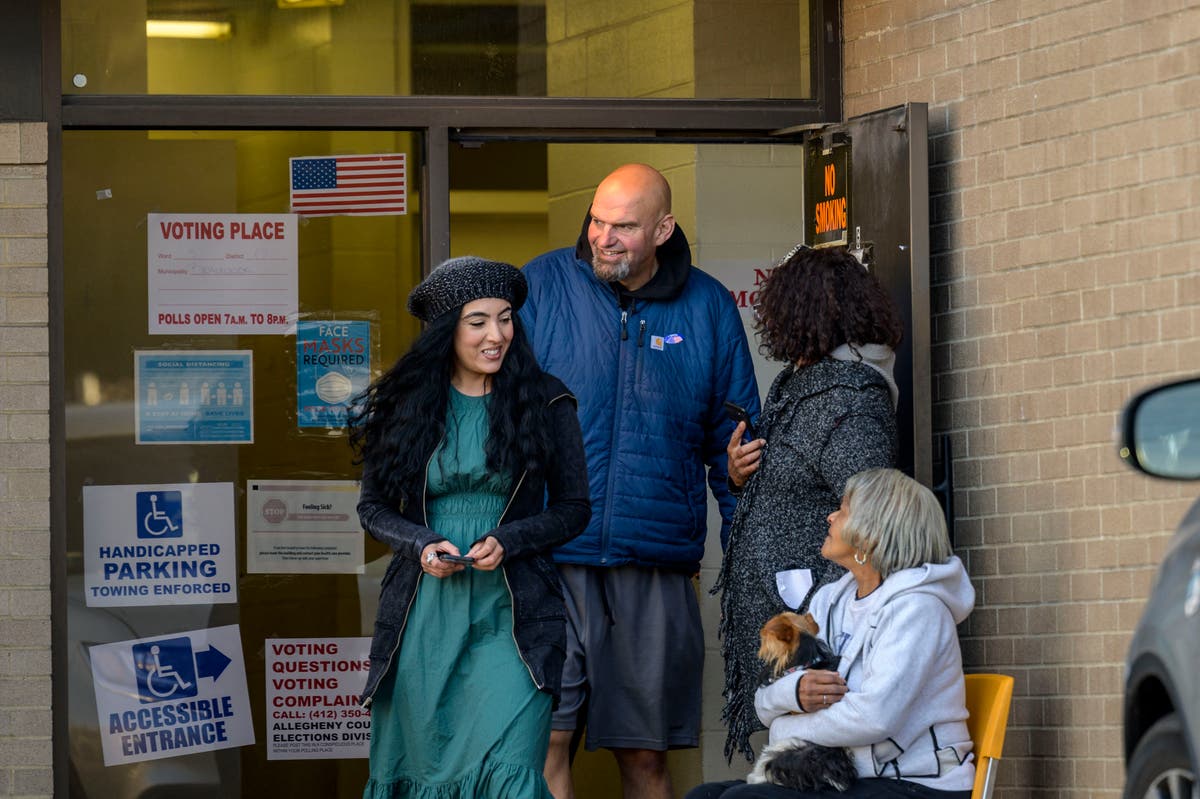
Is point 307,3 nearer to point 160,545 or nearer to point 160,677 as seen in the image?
point 160,545

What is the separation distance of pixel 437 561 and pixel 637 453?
1.43 m

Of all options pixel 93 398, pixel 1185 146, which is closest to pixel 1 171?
pixel 93 398

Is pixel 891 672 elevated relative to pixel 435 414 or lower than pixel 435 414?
lower

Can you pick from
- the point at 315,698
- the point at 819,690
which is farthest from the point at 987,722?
the point at 315,698

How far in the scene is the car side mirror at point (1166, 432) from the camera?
11.8 ft

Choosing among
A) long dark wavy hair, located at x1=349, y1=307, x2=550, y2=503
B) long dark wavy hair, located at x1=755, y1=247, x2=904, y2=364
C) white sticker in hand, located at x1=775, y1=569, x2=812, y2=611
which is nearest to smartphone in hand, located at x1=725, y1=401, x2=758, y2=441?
long dark wavy hair, located at x1=755, y1=247, x2=904, y2=364

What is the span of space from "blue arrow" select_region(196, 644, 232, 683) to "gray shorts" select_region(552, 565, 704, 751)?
168cm

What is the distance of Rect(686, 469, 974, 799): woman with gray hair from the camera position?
525 centimetres

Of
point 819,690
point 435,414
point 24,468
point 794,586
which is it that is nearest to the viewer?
point 819,690

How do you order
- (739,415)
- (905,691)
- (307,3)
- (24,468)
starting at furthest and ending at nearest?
(307,3)
(24,468)
(739,415)
(905,691)

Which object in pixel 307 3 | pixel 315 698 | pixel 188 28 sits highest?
pixel 307 3

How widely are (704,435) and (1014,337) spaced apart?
1.07 meters

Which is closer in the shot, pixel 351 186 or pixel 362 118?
pixel 362 118

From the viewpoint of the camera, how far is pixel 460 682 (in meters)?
5.59
